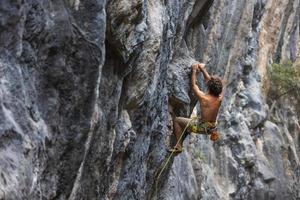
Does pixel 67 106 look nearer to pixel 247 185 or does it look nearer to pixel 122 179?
pixel 122 179

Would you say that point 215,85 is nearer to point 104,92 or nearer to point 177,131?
point 177,131

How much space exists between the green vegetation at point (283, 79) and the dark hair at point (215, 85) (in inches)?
481

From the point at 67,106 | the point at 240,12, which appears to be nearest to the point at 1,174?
the point at 67,106

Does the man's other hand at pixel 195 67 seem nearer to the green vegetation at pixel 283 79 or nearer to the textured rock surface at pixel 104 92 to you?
the textured rock surface at pixel 104 92

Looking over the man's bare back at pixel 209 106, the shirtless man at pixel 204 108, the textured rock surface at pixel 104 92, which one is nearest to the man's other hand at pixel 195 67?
the shirtless man at pixel 204 108

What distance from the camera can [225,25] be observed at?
15.4m

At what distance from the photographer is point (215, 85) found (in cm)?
991

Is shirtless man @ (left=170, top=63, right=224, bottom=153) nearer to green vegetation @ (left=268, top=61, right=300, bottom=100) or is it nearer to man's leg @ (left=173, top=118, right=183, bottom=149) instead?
man's leg @ (left=173, top=118, right=183, bottom=149)

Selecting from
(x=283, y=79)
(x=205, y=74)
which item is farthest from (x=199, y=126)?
(x=283, y=79)

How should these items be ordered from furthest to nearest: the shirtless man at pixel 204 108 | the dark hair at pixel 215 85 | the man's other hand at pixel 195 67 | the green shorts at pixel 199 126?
the man's other hand at pixel 195 67
the green shorts at pixel 199 126
the shirtless man at pixel 204 108
the dark hair at pixel 215 85

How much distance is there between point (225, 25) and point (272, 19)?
269 inches

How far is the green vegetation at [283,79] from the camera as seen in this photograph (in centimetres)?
2192

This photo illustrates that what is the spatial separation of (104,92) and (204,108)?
342 centimetres

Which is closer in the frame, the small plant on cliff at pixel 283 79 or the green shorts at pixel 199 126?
the green shorts at pixel 199 126
